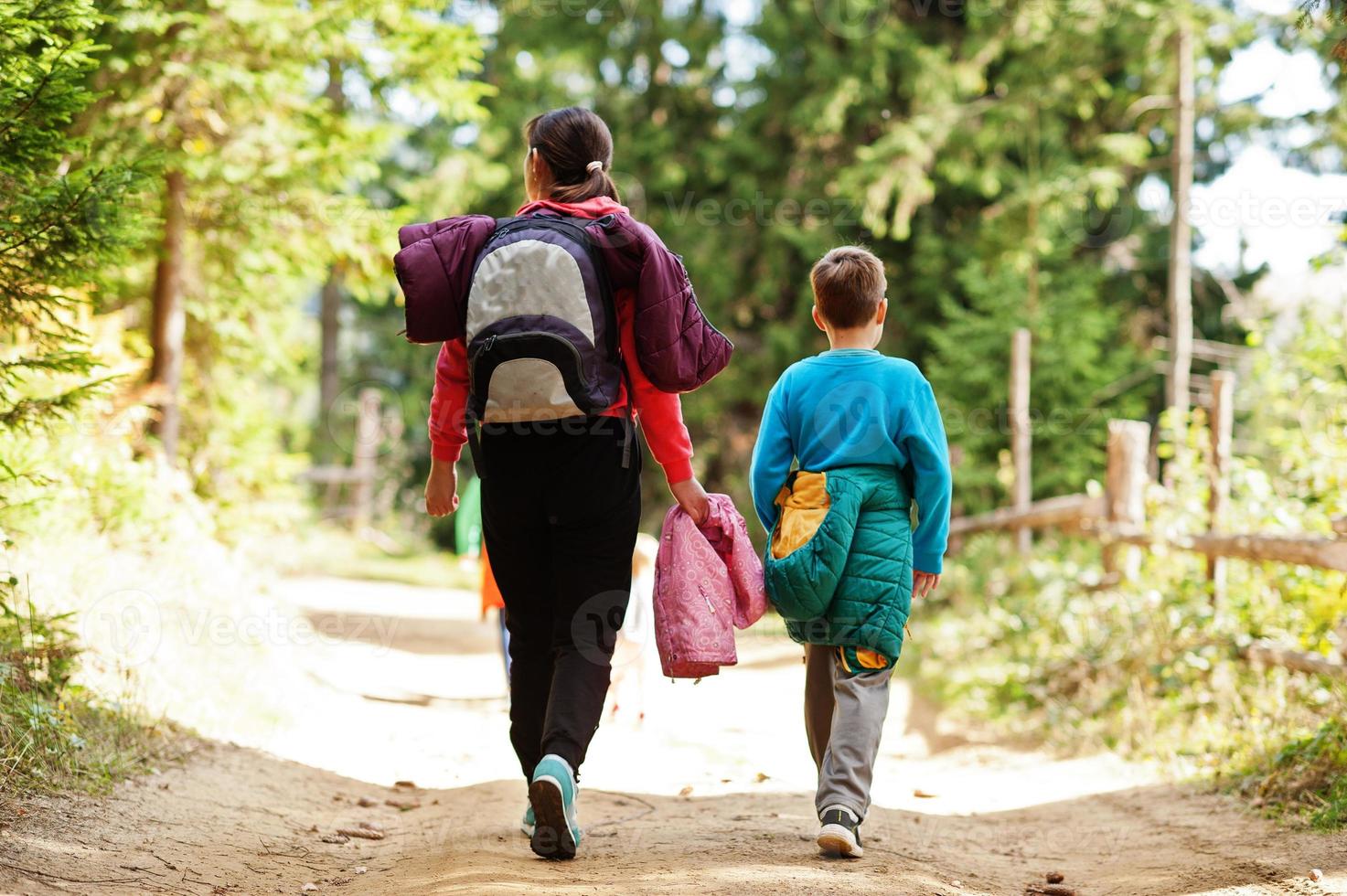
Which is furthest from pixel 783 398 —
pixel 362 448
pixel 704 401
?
pixel 362 448

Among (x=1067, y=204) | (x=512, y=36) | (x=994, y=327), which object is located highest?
(x=512, y=36)

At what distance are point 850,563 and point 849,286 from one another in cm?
86

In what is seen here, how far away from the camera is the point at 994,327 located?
1488 centimetres

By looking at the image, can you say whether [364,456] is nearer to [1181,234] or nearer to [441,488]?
[1181,234]

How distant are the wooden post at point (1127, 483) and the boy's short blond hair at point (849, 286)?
18.7 feet

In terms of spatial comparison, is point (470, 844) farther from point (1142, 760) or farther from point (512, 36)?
point (512, 36)

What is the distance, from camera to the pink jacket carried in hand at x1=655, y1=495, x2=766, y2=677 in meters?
3.42

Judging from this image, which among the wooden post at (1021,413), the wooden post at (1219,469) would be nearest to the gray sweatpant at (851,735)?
the wooden post at (1219,469)

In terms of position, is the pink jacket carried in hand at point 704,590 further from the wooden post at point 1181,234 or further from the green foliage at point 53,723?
the wooden post at point 1181,234

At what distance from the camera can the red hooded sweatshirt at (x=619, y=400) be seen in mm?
3367

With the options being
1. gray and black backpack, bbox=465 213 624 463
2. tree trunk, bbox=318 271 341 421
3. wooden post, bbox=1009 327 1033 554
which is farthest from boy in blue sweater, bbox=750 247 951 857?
tree trunk, bbox=318 271 341 421

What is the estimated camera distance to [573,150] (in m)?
3.46

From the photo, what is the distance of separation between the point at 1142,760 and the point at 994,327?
9.54 m

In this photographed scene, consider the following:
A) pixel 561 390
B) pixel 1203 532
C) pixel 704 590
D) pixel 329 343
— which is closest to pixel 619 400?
pixel 561 390
